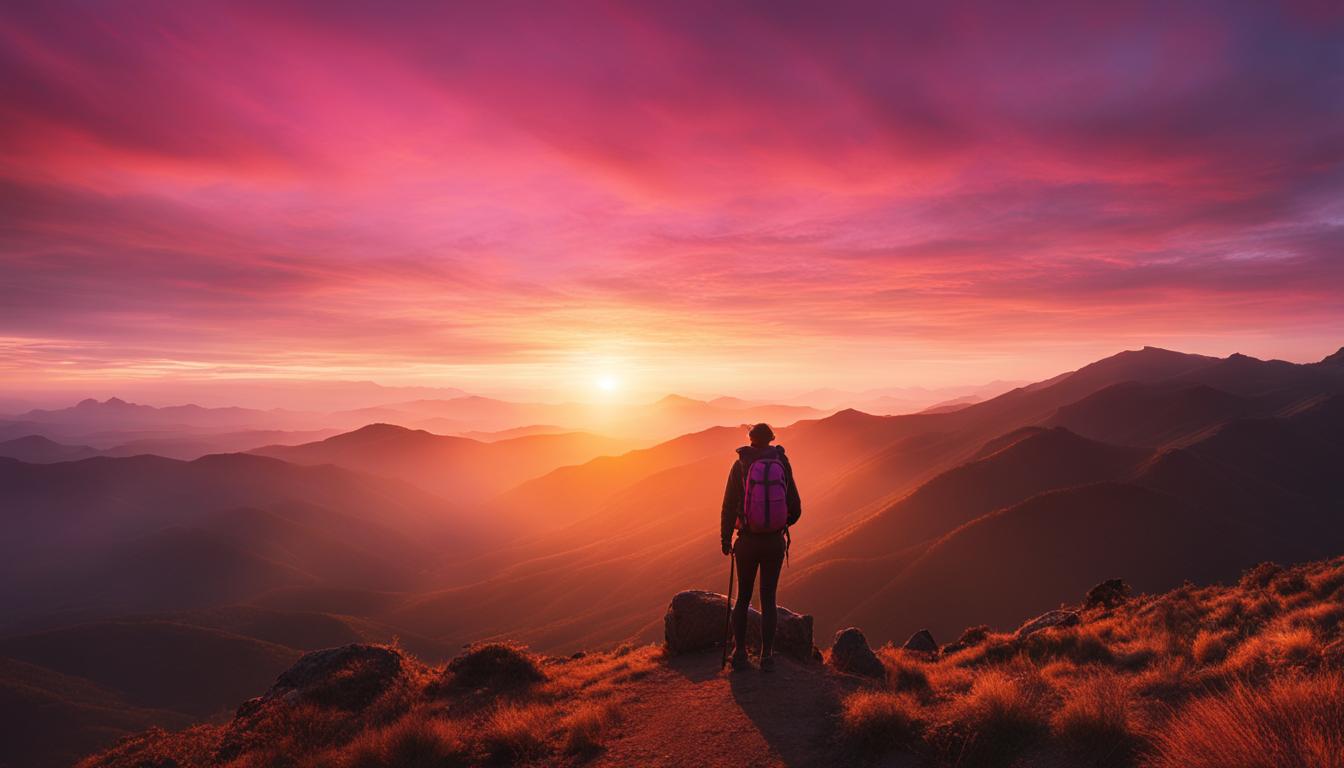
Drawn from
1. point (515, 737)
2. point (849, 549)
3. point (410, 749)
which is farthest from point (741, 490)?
point (849, 549)

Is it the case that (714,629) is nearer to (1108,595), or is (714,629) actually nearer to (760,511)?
(760,511)

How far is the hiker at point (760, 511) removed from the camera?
29.8 feet

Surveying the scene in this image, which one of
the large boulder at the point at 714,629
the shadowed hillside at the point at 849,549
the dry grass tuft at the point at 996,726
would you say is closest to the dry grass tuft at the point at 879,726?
the dry grass tuft at the point at 996,726

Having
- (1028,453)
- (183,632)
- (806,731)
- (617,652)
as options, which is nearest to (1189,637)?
(806,731)

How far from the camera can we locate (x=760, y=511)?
9070 millimetres

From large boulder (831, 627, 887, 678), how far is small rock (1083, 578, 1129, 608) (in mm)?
11891

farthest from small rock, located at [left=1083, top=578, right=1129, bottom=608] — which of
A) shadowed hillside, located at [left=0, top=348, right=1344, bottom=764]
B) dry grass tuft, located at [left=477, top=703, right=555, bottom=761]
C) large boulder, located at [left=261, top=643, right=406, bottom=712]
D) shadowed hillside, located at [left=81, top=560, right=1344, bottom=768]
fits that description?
large boulder, located at [left=261, top=643, right=406, bottom=712]

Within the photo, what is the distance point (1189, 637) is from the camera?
10.7 meters

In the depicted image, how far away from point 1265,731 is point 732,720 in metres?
5.64

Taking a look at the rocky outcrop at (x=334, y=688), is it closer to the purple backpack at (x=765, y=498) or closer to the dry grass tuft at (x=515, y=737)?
the dry grass tuft at (x=515, y=737)

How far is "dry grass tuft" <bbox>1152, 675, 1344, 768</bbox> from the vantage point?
170 inches

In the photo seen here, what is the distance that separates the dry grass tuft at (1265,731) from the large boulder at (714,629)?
7174 mm

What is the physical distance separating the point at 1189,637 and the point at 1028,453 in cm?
10141

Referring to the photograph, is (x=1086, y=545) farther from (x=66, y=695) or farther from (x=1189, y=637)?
(x=66, y=695)
